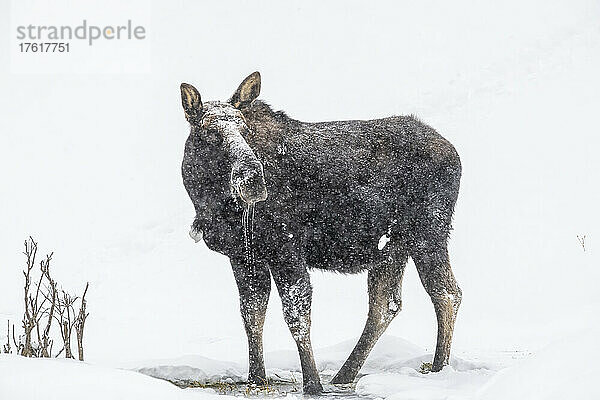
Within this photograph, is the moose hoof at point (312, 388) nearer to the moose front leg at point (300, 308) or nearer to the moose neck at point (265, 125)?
the moose front leg at point (300, 308)

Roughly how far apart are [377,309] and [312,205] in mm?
1121

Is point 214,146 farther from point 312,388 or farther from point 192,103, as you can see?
point 312,388

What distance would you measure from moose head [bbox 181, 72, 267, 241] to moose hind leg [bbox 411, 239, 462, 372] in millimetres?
1560

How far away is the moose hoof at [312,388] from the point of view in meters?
5.96

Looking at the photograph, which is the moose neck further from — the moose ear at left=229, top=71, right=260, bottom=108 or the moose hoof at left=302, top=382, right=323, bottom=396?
the moose hoof at left=302, top=382, right=323, bottom=396

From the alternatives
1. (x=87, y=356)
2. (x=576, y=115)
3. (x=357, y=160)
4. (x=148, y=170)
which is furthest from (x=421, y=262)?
(x=148, y=170)

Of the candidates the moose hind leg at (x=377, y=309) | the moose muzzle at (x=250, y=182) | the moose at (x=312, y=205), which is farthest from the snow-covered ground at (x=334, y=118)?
the moose muzzle at (x=250, y=182)

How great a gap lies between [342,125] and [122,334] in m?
4.73

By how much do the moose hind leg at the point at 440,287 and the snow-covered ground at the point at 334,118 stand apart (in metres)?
0.27

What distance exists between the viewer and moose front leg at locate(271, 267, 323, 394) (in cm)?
596

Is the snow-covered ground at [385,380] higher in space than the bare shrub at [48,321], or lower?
lower

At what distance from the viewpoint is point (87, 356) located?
8.67m

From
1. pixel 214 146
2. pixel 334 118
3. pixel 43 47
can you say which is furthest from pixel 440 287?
pixel 43 47

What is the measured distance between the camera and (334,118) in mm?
16500
